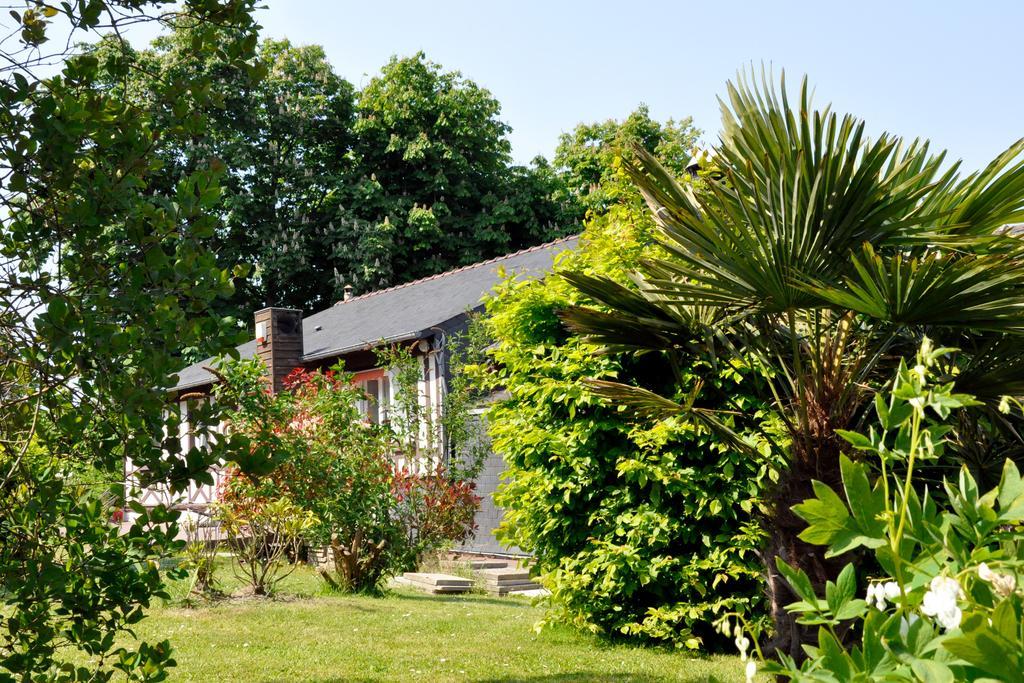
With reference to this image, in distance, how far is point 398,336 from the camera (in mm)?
15508

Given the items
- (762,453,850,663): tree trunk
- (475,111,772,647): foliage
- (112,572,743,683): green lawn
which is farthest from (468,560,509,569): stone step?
(762,453,850,663): tree trunk

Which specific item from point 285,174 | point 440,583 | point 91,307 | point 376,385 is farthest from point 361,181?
point 91,307

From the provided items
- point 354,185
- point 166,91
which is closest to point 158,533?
point 166,91

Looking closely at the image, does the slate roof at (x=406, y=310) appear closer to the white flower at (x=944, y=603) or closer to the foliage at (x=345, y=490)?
the foliage at (x=345, y=490)

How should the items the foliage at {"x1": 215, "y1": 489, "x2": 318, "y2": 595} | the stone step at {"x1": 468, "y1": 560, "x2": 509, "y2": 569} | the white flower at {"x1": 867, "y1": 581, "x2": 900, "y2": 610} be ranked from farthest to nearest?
1. the stone step at {"x1": 468, "y1": 560, "x2": 509, "y2": 569}
2. the foliage at {"x1": 215, "y1": 489, "x2": 318, "y2": 595}
3. the white flower at {"x1": 867, "y1": 581, "x2": 900, "y2": 610}

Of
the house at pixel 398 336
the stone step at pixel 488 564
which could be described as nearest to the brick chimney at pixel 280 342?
the house at pixel 398 336

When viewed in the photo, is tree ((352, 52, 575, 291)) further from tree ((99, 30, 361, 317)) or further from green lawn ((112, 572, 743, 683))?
green lawn ((112, 572, 743, 683))

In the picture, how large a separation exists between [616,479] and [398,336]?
8.45 meters

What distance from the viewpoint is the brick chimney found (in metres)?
17.9

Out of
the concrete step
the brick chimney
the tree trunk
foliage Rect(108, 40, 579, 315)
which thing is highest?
foliage Rect(108, 40, 579, 315)

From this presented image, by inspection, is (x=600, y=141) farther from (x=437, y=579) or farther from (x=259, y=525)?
(x=259, y=525)

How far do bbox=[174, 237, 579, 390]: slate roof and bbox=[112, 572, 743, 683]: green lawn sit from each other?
5.85 metres

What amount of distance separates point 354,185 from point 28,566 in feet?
97.2

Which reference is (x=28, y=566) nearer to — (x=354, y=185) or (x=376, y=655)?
(x=376, y=655)
